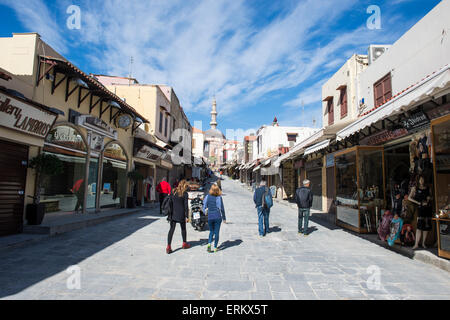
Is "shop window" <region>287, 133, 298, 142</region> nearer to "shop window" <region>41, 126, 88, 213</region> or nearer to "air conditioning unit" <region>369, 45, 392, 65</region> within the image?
"air conditioning unit" <region>369, 45, 392, 65</region>

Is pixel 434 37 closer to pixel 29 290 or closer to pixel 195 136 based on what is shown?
pixel 29 290

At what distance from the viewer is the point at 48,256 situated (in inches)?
214

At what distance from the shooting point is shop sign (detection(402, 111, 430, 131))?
6.11 metres

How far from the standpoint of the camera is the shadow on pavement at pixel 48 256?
407 centimetres

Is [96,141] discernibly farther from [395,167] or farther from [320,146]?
[395,167]

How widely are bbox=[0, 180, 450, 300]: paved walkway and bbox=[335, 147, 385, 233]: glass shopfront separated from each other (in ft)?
3.73

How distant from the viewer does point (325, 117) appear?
17234mm

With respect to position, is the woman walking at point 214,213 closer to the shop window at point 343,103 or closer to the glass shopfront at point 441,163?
the glass shopfront at point 441,163

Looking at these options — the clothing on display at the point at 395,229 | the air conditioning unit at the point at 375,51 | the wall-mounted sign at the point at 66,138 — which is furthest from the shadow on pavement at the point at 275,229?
the air conditioning unit at the point at 375,51

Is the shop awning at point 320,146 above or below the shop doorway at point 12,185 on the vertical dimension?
above

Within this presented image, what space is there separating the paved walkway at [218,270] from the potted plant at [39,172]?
106 centimetres

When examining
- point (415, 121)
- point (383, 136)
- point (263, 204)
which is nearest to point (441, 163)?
point (415, 121)

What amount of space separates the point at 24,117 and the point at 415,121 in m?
9.89

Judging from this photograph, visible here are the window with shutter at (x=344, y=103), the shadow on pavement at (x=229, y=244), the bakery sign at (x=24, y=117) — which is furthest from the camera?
the window with shutter at (x=344, y=103)
